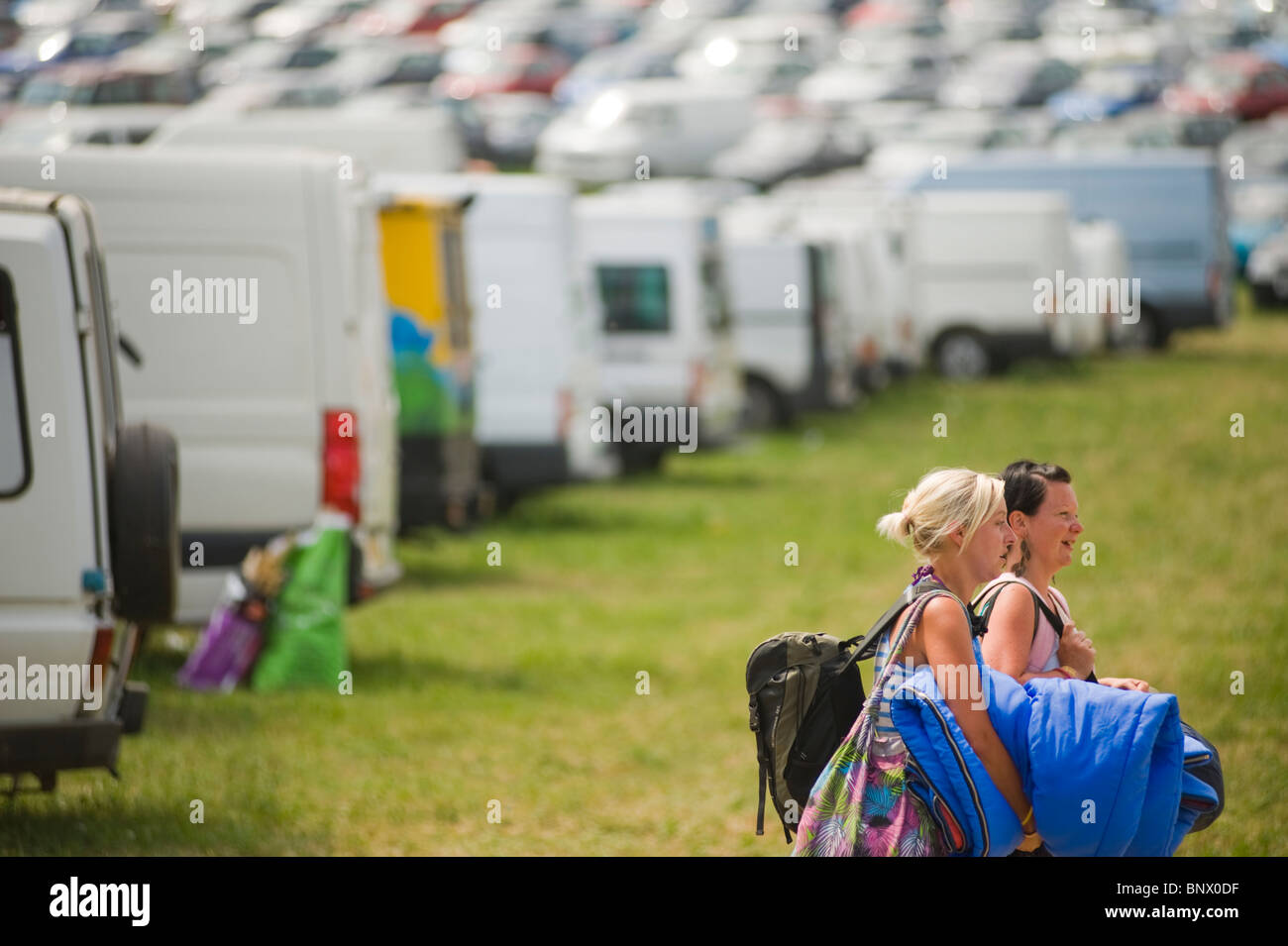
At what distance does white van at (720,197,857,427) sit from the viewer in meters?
21.8

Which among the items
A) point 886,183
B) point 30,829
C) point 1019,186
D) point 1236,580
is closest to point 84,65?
point 886,183

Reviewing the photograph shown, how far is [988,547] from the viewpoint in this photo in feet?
13.4

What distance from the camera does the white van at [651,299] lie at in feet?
59.7

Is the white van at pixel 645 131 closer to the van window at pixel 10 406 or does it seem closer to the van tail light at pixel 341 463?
the van tail light at pixel 341 463

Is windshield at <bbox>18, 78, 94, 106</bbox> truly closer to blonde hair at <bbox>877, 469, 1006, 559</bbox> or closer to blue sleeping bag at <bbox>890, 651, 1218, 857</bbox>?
blonde hair at <bbox>877, 469, 1006, 559</bbox>

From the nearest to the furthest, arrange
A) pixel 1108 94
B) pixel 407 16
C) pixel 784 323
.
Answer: pixel 784 323
pixel 1108 94
pixel 407 16

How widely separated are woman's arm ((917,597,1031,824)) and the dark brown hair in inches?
Answer: 19.6

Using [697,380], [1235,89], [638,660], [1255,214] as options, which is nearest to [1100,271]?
[1255,214]

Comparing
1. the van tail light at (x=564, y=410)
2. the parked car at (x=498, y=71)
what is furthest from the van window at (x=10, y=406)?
the parked car at (x=498, y=71)

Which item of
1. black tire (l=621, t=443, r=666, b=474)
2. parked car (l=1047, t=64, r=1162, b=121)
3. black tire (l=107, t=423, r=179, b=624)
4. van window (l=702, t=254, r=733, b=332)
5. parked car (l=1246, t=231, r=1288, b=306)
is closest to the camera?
black tire (l=107, t=423, r=179, b=624)

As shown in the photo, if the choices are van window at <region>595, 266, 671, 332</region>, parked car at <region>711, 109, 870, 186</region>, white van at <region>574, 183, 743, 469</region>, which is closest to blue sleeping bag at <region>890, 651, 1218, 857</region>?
white van at <region>574, 183, 743, 469</region>

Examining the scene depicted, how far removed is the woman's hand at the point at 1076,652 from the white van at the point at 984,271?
23.0 meters

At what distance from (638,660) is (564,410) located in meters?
4.45

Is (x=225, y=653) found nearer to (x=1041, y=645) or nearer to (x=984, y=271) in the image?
(x=1041, y=645)
